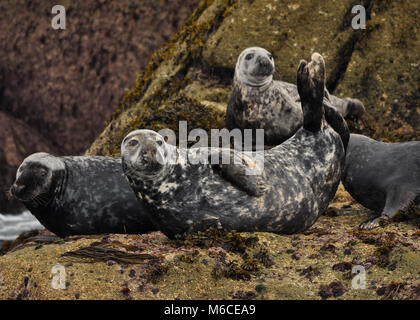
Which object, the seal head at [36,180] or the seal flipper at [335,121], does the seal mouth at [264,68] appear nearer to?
the seal flipper at [335,121]

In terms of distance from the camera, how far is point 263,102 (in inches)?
264

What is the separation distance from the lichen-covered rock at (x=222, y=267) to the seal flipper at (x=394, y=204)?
1.44 feet

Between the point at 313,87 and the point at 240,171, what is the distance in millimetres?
1175

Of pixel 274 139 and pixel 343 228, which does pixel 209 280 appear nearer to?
pixel 343 228

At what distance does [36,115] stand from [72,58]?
144 centimetres

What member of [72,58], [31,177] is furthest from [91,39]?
[31,177]

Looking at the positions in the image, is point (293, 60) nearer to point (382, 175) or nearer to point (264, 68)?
point (264, 68)

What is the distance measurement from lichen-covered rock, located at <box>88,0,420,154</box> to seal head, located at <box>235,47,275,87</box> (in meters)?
1.14

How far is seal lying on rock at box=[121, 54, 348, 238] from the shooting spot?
4.30 metres

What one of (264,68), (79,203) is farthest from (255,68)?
(79,203)

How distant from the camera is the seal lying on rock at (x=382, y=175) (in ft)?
16.8

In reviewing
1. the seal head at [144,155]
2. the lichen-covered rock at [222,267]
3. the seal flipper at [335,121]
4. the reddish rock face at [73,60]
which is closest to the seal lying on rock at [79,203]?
the lichen-covered rock at [222,267]

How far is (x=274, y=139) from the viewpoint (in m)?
6.67

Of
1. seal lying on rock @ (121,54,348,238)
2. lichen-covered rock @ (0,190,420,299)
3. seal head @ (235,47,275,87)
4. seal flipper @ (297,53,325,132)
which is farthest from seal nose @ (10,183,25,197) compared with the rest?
seal head @ (235,47,275,87)
